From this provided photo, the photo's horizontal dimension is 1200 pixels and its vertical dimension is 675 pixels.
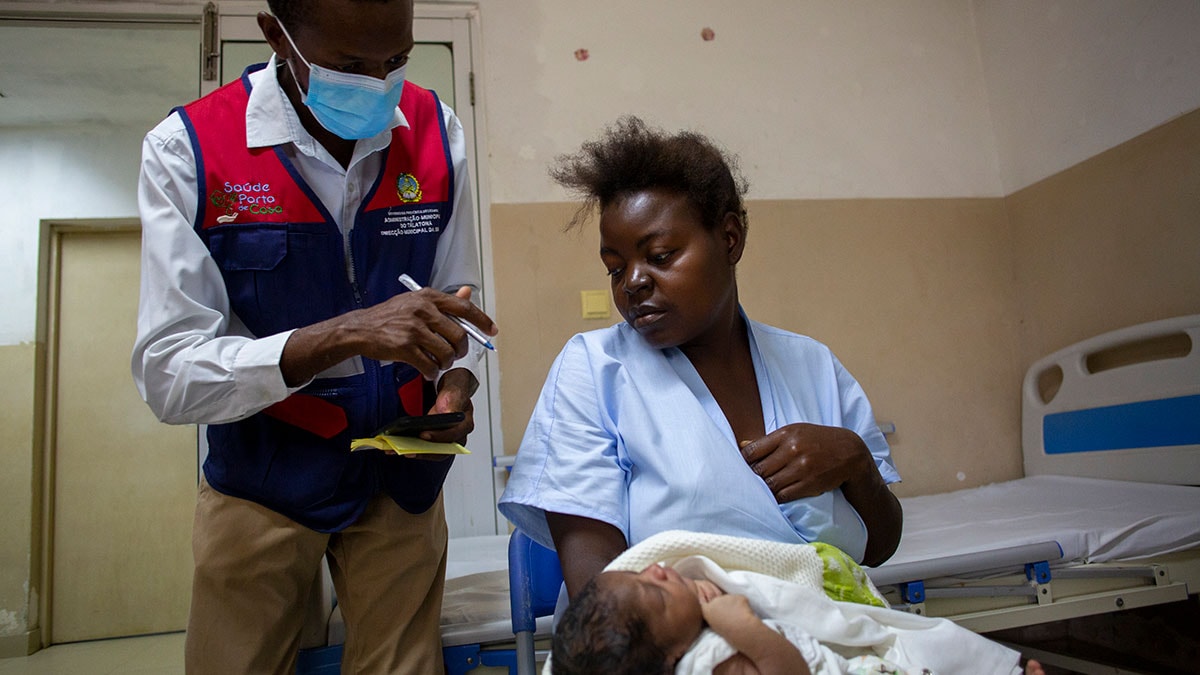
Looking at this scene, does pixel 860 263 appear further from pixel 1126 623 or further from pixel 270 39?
pixel 270 39

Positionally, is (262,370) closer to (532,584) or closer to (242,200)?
(242,200)

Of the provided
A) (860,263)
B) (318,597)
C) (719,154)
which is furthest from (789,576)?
(860,263)

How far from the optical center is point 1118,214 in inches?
130

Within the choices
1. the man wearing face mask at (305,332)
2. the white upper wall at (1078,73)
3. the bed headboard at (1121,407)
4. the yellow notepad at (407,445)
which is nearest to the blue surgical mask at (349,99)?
the man wearing face mask at (305,332)

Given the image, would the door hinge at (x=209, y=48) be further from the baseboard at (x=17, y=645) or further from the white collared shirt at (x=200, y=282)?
the baseboard at (x=17, y=645)

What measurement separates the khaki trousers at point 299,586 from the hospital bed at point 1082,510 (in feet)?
3.94

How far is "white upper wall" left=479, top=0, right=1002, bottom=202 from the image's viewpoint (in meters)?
3.56

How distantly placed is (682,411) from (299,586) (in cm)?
80

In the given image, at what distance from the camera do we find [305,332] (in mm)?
1313

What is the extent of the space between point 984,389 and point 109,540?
5.22 m

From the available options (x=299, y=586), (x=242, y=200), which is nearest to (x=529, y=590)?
(x=299, y=586)

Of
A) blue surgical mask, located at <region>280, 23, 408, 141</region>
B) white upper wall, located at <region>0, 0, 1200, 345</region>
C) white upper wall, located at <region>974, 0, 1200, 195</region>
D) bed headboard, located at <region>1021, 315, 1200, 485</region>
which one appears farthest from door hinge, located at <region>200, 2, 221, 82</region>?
bed headboard, located at <region>1021, 315, 1200, 485</region>

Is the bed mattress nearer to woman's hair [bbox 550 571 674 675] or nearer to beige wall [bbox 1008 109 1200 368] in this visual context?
beige wall [bbox 1008 109 1200 368]

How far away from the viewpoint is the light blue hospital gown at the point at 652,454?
4.39 feet
